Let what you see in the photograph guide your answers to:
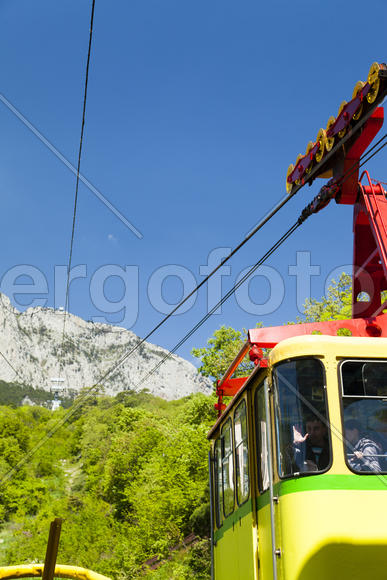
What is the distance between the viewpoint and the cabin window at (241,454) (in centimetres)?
743

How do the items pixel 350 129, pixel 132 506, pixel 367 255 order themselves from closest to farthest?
pixel 350 129
pixel 367 255
pixel 132 506

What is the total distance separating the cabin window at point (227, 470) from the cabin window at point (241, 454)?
43 centimetres

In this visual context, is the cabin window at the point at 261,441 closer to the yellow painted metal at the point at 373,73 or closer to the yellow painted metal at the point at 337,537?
the yellow painted metal at the point at 337,537

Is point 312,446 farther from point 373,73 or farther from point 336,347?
point 373,73

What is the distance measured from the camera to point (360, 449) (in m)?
5.77

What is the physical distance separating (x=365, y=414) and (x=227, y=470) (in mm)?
3532

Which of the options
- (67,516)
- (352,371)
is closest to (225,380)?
(352,371)

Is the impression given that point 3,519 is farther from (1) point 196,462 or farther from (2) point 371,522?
(2) point 371,522

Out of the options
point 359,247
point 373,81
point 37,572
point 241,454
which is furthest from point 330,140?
point 37,572

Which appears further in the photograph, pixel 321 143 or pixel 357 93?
pixel 321 143

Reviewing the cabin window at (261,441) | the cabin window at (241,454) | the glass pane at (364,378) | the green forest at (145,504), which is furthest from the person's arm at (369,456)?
the green forest at (145,504)

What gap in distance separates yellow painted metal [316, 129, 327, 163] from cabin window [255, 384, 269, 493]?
4858 mm

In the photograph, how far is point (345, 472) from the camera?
5695mm

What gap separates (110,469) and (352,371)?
51.0 meters
